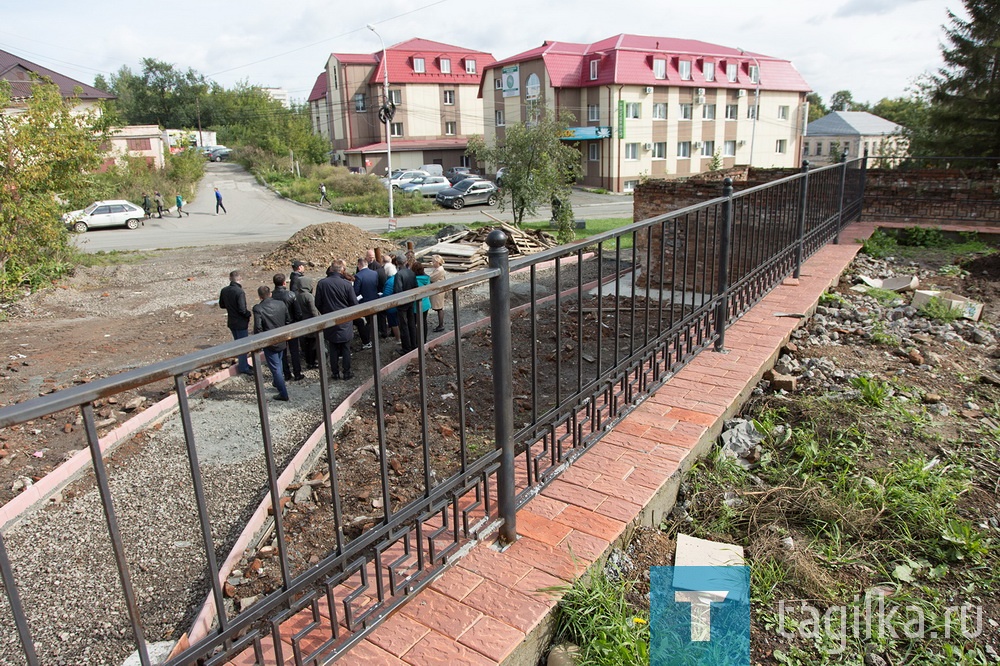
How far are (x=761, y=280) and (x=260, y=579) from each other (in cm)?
516

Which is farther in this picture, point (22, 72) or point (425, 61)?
point (425, 61)

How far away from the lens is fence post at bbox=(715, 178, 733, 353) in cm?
491

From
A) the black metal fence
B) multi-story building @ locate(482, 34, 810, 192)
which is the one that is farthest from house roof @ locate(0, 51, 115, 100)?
the black metal fence

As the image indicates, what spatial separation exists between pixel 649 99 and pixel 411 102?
63.0 ft

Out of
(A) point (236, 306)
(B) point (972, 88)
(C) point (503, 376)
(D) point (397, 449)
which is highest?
(B) point (972, 88)

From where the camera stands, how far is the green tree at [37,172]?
49.7 feet

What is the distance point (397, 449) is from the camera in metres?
6.45

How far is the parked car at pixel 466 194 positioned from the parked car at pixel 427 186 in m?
1.87

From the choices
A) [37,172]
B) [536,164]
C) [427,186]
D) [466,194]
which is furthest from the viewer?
[427,186]

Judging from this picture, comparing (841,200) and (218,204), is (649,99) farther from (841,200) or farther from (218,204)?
(841,200)

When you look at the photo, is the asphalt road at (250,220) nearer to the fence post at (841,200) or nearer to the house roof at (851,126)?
the fence post at (841,200)

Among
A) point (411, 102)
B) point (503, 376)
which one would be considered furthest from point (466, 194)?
point (503, 376)

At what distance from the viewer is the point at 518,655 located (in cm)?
233

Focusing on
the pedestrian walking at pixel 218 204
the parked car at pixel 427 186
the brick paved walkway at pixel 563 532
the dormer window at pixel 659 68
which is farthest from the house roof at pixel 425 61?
the brick paved walkway at pixel 563 532
